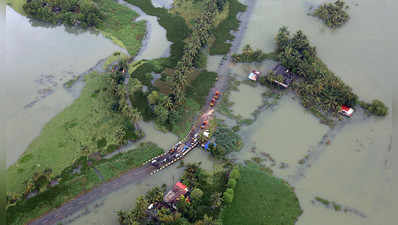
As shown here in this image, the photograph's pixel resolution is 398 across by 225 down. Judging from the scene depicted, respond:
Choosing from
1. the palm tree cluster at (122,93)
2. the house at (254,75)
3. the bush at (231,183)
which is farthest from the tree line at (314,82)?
the palm tree cluster at (122,93)

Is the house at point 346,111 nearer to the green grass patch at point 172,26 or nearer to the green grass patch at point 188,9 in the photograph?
the green grass patch at point 172,26

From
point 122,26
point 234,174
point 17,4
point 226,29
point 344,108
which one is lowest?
point 234,174

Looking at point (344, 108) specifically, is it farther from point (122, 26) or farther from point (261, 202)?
point (122, 26)

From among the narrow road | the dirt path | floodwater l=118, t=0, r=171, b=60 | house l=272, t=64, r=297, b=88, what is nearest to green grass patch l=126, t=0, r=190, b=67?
floodwater l=118, t=0, r=171, b=60

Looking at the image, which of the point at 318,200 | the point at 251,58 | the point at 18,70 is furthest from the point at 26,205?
the point at 251,58

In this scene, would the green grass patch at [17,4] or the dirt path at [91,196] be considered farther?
the green grass patch at [17,4]

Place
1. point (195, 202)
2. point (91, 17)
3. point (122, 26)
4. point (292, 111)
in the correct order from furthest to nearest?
point (122, 26), point (91, 17), point (292, 111), point (195, 202)

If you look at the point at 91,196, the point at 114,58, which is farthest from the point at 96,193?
the point at 114,58
